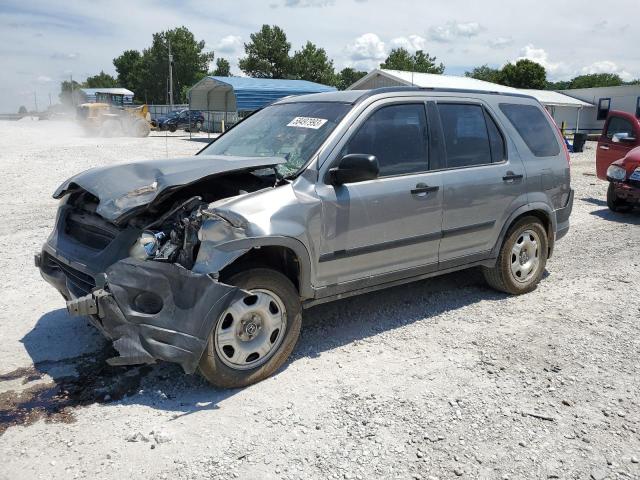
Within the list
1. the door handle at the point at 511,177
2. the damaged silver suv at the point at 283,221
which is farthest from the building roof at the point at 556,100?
the damaged silver suv at the point at 283,221

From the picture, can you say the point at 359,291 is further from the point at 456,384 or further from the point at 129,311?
the point at 129,311

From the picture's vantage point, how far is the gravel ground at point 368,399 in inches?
114

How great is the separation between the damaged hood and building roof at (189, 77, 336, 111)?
1029 inches

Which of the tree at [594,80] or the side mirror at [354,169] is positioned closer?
the side mirror at [354,169]

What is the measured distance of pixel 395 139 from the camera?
4.36 m

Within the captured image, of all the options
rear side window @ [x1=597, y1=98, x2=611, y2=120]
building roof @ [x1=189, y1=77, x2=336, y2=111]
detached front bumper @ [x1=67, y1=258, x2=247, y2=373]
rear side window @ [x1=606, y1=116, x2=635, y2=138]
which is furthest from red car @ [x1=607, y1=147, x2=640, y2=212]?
rear side window @ [x1=597, y1=98, x2=611, y2=120]

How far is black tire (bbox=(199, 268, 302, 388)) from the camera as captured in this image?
3412 mm

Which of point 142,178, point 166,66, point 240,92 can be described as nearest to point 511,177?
point 142,178

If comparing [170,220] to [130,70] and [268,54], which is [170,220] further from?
[130,70]

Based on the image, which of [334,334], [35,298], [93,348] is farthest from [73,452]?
[35,298]

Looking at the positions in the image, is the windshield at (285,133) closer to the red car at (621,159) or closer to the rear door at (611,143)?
the red car at (621,159)

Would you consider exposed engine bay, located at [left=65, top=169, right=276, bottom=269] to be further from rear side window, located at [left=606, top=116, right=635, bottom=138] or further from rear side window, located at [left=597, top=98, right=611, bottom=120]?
rear side window, located at [left=597, top=98, right=611, bottom=120]

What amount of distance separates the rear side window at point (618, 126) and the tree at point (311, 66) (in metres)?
52.1

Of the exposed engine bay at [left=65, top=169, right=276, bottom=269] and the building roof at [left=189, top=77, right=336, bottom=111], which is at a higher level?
the building roof at [left=189, top=77, right=336, bottom=111]
